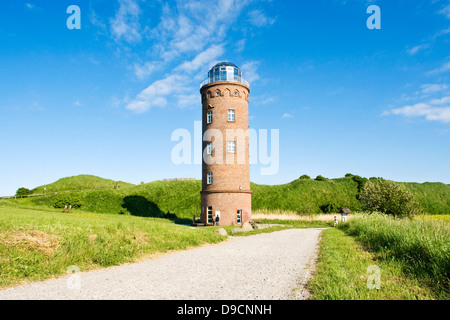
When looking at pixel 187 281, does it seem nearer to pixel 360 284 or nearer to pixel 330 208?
pixel 360 284

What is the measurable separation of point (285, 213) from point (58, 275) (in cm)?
3221

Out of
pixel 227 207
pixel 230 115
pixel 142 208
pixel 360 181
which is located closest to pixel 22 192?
pixel 142 208

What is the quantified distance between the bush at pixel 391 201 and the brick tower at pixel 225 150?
1329 cm

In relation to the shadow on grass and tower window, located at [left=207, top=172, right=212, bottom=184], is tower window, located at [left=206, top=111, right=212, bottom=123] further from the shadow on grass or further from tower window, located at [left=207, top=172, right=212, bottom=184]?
the shadow on grass

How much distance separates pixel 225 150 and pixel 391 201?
17.7 metres

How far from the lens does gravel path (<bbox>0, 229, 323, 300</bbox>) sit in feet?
19.3

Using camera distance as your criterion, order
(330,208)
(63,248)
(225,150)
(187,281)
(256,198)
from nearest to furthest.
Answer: (187,281)
(63,248)
(225,150)
(330,208)
(256,198)

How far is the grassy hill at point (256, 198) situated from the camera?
48469 mm

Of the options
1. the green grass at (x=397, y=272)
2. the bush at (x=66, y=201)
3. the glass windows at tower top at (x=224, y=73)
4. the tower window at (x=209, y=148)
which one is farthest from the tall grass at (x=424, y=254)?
A: the bush at (x=66, y=201)

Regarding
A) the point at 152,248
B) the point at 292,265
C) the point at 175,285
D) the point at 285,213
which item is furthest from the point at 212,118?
the point at 175,285

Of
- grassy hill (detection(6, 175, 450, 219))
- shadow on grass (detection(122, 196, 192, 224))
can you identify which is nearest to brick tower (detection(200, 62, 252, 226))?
grassy hill (detection(6, 175, 450, 219))

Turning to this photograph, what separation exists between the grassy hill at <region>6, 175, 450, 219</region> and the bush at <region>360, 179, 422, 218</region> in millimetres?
13900

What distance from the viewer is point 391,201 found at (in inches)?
1141
